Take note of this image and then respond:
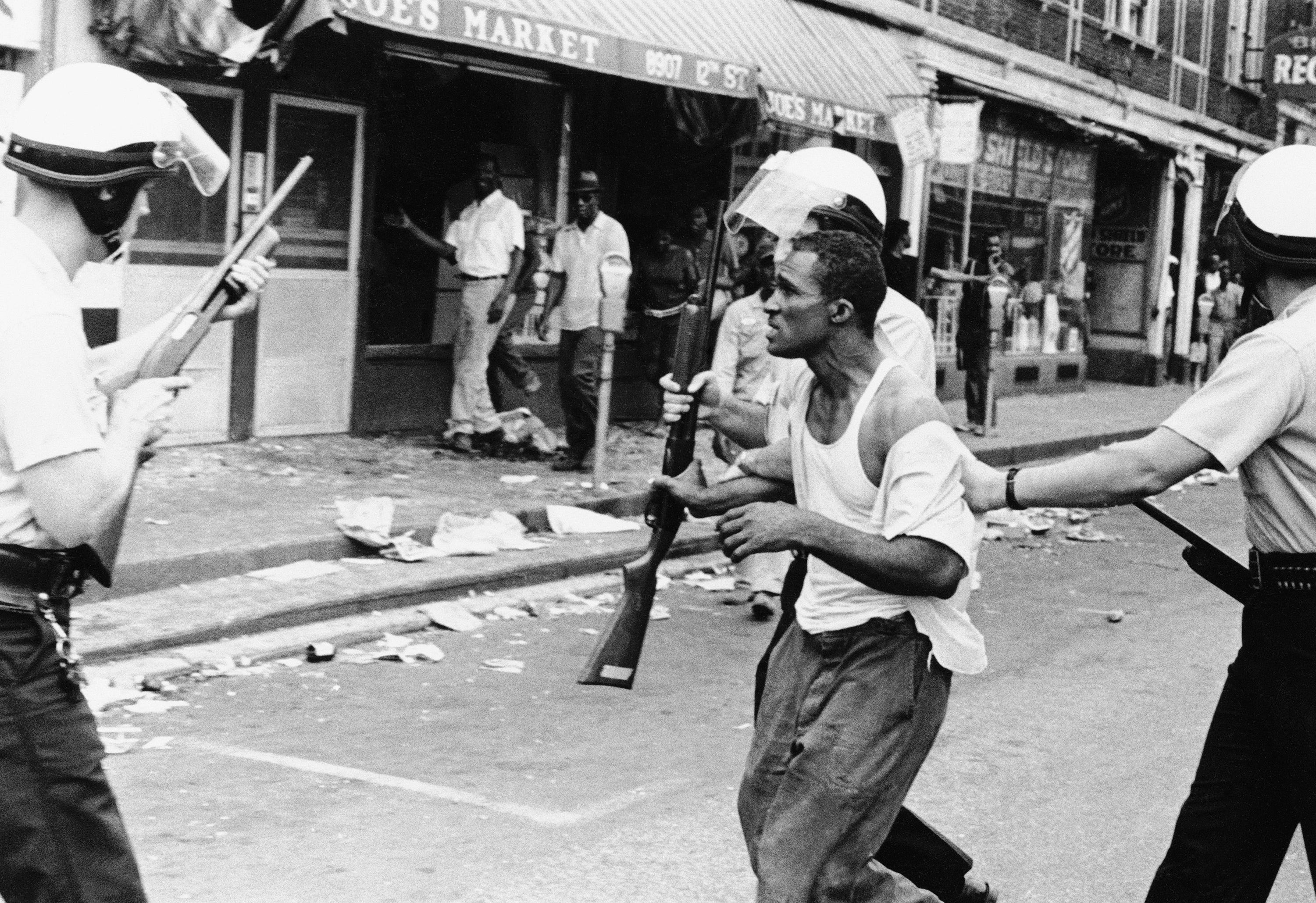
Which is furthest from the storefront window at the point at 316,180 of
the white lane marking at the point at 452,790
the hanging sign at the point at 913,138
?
the white lane marking at the point at 452,790

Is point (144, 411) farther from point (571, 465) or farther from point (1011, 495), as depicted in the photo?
point (571, 465)

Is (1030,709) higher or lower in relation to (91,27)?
lower

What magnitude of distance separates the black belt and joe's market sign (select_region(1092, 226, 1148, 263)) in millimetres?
25658

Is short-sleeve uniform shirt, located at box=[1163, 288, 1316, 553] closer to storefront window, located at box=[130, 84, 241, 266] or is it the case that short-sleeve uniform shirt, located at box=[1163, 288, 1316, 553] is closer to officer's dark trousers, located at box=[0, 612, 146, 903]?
officer's dark trousers, located at box=[0, 612, 146, 903]

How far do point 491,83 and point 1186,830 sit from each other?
1123 cm

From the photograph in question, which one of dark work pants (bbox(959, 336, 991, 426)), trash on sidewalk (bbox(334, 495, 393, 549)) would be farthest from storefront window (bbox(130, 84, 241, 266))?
dark work pants (bbox(959, 336, 991, 426))

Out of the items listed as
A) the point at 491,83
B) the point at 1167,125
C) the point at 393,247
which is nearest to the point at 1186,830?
the point at 393,247

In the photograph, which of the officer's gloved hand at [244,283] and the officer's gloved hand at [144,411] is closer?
the officer's gloved hand at [144,411]

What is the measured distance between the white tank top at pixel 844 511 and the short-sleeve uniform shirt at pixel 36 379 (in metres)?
1.51

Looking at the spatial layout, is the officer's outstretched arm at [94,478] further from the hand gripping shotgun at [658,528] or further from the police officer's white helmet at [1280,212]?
the police officer's white helmet at [1280,212]

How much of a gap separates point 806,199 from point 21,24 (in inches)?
270

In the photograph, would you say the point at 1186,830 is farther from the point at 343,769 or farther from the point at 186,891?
the point at 343,769

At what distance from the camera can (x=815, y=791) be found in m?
3.66

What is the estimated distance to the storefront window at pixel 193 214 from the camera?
451 inches
